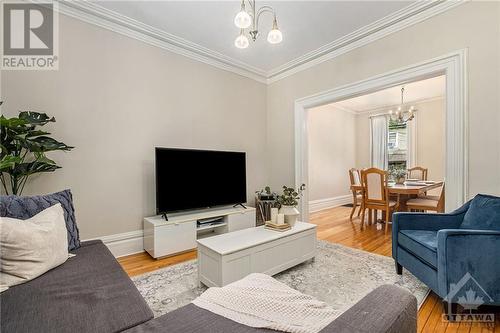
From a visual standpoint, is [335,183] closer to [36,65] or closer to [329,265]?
[329,265]

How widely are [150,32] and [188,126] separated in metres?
1.24


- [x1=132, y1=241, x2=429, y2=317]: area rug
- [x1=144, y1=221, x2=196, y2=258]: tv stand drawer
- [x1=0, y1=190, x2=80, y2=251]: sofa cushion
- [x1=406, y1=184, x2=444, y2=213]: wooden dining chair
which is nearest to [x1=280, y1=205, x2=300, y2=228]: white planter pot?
[x1=132, y1=241, x2=429, y2=317]: area rug

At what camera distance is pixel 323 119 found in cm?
583

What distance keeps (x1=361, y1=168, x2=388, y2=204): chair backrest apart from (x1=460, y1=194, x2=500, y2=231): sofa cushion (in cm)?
175

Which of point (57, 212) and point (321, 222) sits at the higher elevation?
point (57, 212)

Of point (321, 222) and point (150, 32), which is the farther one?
point (321, 222)

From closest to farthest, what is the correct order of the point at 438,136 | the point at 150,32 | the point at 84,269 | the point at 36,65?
the point at 84,269
the point at 36,65
the point at 150,32
the point at 438,136

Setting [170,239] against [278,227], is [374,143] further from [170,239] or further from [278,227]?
[170,239]

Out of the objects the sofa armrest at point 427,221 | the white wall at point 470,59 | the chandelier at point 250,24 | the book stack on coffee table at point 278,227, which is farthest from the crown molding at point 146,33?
the sofa armrest at point 427,221

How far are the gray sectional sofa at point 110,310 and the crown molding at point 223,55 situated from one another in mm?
2625

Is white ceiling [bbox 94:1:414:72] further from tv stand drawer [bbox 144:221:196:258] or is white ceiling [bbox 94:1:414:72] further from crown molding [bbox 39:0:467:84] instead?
tv stand drawer [bbox 144:221:196:258]

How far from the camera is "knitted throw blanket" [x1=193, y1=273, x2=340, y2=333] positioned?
0.81 meters

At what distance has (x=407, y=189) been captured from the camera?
141 inches

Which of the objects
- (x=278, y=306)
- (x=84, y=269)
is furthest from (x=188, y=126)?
(x=278, y=306)
